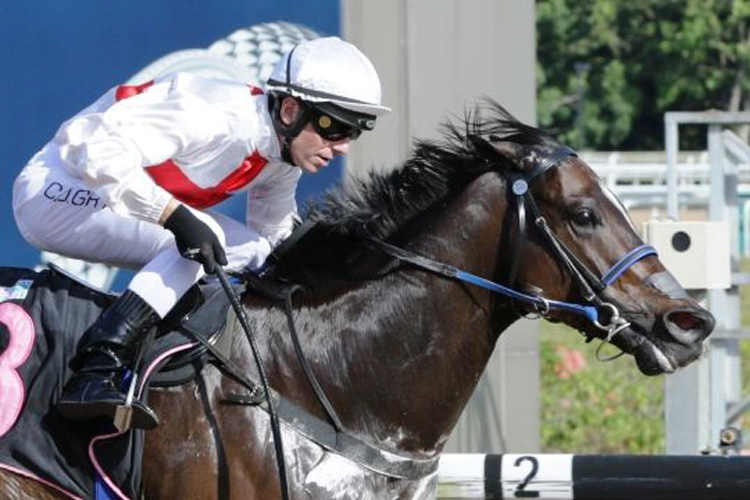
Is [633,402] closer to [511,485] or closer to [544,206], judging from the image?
[511,485]

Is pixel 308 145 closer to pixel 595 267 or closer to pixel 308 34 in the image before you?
pixel 595 267

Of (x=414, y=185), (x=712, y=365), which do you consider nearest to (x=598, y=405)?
(x=712, y=365)

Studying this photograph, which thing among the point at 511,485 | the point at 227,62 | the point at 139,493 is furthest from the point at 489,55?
the point at 139,493

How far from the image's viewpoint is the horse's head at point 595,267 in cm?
408

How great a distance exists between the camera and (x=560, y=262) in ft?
13.6

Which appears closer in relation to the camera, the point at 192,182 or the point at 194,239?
the point at 194,239

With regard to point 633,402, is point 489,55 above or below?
above

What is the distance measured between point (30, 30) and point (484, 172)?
286 centimetres

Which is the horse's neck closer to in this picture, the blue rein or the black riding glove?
the blue rein

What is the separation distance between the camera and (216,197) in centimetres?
436

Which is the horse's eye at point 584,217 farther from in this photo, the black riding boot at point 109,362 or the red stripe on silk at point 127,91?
the red stripe on silk at point 127,91

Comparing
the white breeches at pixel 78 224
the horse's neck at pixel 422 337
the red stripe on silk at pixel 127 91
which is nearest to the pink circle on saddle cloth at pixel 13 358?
the white breeches at pixel 78 224

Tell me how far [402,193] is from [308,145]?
1.01ft

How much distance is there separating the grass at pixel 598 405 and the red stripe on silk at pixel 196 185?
484 centimetres
